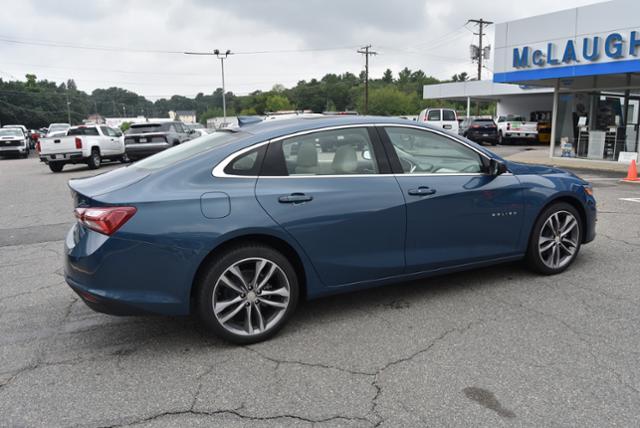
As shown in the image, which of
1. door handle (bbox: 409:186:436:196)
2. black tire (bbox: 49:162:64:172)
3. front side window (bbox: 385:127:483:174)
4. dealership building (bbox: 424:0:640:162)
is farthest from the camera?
black tire (bbox: 49:162:64:172)

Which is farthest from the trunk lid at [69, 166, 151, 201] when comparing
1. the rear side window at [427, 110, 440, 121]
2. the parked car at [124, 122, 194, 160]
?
the rear side window at [427, 110, 440, 121]

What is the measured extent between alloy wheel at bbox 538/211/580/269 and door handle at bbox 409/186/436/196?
142 centimetres

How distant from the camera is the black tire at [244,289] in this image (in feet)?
11.5

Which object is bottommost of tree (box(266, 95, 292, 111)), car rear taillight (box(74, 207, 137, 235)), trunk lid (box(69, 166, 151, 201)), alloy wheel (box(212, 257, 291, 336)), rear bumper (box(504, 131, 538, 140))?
alloy wheel (box(212, 257, 291, 336))

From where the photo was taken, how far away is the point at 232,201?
3562 mm

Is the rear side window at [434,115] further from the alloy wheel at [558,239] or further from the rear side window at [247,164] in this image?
the rear side window at [247,164]

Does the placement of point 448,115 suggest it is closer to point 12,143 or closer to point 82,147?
point 82,147

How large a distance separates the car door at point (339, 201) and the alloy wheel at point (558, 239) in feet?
5.68

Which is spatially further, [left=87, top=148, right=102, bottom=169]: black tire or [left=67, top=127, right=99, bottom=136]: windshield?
[left=67, top=127, right=99, bottom=136]: windshield

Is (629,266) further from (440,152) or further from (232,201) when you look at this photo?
(232,201)

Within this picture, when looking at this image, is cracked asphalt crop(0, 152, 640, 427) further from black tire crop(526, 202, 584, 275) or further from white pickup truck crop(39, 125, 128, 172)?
white pickup truck crop(39, 125, 128, 172)

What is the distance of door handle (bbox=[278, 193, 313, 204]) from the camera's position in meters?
3.71

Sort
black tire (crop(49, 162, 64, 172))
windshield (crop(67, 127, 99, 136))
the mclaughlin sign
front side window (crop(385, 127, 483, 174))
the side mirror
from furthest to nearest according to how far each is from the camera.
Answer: windshield (crop(67, 127, 99, 136)) < black tire (crop(49, 162, 64, 172)) < the mclaughlin sign < the side mirror < front side window (crop(385, 127, 483, 174))

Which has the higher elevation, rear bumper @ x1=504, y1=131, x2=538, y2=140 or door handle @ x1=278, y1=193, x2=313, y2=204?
door handle @ x1=278, y1=193, x2=313, y2=204
